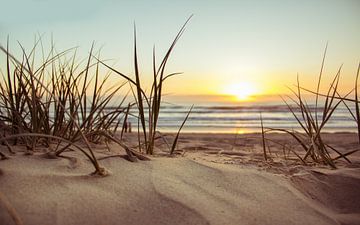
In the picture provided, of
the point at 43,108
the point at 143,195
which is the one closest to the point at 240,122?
the point at 43,108

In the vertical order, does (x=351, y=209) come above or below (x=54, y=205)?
below

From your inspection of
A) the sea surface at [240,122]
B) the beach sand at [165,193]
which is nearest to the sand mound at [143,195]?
the beach sand at [165,193]

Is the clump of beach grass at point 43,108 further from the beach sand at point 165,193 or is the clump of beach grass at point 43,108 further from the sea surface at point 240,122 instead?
the sea surface at point 240,122

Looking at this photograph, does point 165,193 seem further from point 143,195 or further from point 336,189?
point 336,189

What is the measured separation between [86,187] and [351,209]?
0.98 meters

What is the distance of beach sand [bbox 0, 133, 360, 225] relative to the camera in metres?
1.11

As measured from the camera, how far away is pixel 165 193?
1272mm

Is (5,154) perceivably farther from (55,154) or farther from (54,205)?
(54,205)

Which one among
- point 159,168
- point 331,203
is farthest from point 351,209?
point 159,168

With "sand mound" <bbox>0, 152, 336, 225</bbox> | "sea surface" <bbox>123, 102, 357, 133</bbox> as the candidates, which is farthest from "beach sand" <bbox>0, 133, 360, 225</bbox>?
"sea surface" <bbox>123, 102, 357, 133</bbox>

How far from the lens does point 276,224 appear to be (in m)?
1.21

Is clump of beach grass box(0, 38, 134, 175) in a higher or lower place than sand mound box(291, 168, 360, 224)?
higher

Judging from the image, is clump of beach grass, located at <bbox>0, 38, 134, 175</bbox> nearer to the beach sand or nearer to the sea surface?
the beach sand

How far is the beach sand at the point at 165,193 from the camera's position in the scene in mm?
1107
